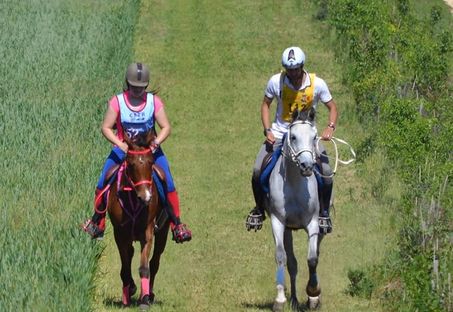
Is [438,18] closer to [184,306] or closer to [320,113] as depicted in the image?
[320,113]

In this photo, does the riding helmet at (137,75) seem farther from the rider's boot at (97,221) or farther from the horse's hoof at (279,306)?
the horse's hoof at (279,306)

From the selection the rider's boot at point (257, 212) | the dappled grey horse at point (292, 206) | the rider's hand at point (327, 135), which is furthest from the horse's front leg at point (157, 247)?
the rider's hand at point (327, 135)

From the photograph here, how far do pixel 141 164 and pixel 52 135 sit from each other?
9280mm

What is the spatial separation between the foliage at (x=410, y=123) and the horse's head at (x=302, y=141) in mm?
1734

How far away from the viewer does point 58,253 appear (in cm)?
1282

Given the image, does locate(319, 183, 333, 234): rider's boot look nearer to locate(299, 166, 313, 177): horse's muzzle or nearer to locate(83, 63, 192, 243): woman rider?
locate(299, 166, 313, 177): horse's muzzle

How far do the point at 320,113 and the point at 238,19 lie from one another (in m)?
13.3

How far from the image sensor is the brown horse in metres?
11.6

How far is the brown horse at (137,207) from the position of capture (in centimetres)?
1162

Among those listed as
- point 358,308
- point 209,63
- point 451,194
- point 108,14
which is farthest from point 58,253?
point 108,14

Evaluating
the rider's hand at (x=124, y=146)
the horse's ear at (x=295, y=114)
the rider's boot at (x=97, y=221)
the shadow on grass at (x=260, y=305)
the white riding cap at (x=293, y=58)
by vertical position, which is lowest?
the shadow on grass at (x=260, y=305)

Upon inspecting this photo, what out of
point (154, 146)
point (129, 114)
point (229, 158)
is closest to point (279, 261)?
point (154, 146)

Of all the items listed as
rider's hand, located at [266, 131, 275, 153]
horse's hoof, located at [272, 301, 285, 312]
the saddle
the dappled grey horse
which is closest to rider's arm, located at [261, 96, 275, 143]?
rider's hand, located at [266, 131, 275, 153]

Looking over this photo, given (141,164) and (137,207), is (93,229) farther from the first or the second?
(141,164)
